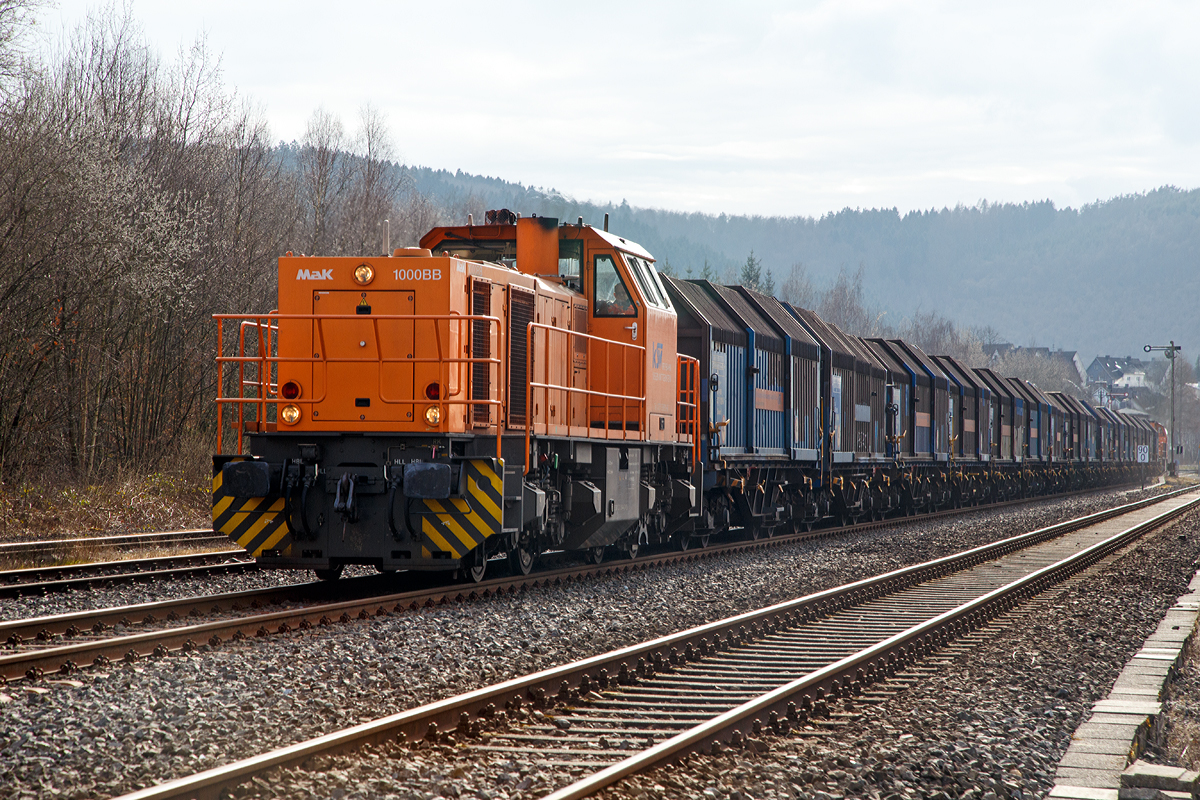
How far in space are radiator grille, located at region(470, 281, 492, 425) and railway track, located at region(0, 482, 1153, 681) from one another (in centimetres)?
159

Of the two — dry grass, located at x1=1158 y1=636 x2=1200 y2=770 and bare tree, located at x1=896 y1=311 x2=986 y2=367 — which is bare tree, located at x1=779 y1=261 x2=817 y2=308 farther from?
dry grass, located at x1=1158 y1=636 x2=1200 y2=770

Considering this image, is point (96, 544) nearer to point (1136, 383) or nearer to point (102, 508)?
point (102, 508)

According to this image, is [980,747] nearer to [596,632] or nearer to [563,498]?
[596,632]

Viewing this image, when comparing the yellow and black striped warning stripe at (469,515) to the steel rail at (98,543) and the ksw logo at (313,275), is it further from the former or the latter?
the steel rail at (98,543)

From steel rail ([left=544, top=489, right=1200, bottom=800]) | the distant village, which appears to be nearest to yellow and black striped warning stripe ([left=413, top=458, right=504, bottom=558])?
steel rail ([left=544, top=489, right=1200, bottom=800])

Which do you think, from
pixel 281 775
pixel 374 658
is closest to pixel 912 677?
pixel 374 658

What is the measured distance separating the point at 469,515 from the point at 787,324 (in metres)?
11.2

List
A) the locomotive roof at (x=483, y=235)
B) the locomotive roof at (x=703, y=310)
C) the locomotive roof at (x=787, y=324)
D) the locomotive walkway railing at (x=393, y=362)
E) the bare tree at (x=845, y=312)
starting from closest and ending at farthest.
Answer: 1. the locomotive walkway railing at (x=393, y=362)
2. the locomotive roof at (x=483, y=235)
3. the locomotive roof at (x=703, y=310)
4. the locomotive roof at (x=787, y=324)
5. the bare tree at (x=845, y=312)

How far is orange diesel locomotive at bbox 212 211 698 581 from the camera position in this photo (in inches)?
365

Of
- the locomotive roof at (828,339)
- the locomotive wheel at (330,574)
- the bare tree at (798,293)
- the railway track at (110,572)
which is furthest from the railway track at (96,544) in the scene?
the bare tree at (798,293)

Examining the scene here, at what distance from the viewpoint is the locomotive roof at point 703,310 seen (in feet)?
49.8

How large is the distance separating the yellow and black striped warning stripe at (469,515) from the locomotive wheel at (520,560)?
166cm

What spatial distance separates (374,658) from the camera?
690 centimetres

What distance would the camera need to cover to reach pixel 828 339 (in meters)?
21.3
